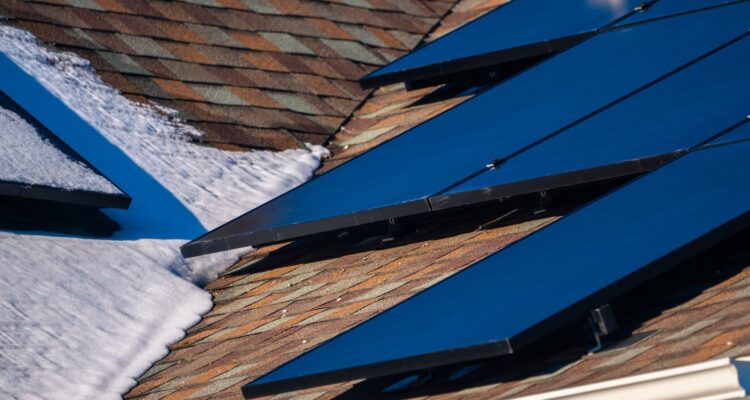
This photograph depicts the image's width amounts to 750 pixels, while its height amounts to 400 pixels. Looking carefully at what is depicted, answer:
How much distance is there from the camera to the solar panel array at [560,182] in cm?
471

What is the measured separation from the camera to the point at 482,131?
6887 mm

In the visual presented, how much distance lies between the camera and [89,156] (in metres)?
7.94

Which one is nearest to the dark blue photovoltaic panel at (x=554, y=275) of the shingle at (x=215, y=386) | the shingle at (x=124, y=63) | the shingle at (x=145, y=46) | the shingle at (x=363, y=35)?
the shingle at (x=215, y=386)

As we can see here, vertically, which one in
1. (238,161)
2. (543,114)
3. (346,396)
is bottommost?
(346,396)

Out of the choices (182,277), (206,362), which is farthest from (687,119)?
(182,277)

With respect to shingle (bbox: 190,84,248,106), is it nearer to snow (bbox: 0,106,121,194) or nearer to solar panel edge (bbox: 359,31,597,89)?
solar panel edge (bbox: 359,31,597,89)

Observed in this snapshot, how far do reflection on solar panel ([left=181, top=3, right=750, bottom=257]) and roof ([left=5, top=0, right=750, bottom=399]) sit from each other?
0.32 meters

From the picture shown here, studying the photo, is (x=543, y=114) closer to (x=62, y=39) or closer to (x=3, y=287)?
(x=3, y=287)

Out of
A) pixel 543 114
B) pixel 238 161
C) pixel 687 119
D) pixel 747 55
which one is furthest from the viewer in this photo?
pixel 238 161

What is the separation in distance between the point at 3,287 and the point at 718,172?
342 centimetres

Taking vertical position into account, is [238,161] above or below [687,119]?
above

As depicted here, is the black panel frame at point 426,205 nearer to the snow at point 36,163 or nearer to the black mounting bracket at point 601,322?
the snow at point 36,163

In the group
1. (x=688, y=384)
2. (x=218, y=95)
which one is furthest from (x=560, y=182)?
(x=218, y=95)

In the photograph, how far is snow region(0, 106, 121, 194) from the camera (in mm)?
6938
